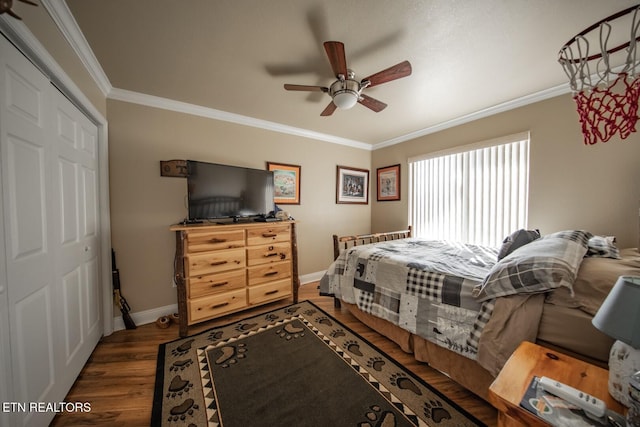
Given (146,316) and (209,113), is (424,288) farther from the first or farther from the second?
(209,113)

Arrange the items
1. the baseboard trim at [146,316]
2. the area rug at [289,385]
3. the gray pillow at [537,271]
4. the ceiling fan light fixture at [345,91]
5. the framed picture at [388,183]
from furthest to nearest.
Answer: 1. the framed picture at [388,183]
2. the baseboard trim at [146,316]
3. the ceiling fan light fixture at [345,91]
4. the area rug at [289,385]
5. the gray pillow at [537,271]

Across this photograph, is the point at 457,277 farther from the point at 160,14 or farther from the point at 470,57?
the point at 160,14

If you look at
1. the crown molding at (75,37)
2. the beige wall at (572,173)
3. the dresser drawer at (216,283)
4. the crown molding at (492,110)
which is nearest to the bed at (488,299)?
the beige wall at (572,173)

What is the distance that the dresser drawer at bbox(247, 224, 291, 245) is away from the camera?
2412 mm

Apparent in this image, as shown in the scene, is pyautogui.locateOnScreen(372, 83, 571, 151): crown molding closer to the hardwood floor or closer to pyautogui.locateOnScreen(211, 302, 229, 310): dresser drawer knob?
the hardwood floor

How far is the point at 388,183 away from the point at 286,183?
188 centimetres

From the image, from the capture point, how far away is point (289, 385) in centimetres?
146

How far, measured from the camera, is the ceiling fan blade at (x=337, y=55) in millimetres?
1326

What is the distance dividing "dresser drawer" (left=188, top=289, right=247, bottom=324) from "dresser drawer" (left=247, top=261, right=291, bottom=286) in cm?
17

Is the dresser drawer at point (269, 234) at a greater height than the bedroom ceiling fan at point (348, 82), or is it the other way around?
the bedroom ceiling fan at point (348, 82)

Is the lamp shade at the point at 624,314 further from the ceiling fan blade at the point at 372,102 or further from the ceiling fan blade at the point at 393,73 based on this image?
the ceiling fan blade at the point at 372,102

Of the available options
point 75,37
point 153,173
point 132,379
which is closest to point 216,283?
point 132,379

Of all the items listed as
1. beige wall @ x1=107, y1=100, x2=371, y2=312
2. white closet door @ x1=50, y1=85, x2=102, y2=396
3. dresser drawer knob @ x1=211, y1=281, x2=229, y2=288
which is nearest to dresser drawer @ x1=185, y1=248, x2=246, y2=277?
dresser drawer knob @ x1=211, y1=281, x2=229, y2=288

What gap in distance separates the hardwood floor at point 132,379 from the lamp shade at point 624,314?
980mm
